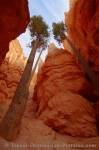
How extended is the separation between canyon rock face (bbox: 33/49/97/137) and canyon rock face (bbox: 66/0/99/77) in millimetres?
1542

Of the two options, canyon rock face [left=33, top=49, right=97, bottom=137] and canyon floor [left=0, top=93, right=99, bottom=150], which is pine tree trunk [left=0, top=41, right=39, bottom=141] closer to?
canyon floor [left=0, top=93, right=99, bottom=150]

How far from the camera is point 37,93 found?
2828 cm

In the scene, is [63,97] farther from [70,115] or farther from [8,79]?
[8,79]

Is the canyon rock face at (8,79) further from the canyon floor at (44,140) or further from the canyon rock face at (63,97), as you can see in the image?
the canyon floor at (44,140)

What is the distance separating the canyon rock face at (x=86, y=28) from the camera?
26.4 m

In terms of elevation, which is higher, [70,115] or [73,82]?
[73,82]

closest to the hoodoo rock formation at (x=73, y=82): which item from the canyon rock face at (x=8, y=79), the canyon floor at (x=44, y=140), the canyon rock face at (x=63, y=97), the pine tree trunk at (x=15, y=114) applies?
the canyon rock face at (x=63, y=97)

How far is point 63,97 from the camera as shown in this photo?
23594mm

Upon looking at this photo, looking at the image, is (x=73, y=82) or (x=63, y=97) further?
(x=73, y=82)

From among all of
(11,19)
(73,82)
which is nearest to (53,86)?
(73,82)

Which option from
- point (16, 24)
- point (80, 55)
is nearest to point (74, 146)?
point (16, 24)

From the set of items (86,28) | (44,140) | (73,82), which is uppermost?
(86,28)

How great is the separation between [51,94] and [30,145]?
8204mm

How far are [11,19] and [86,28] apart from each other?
39.9 ft
